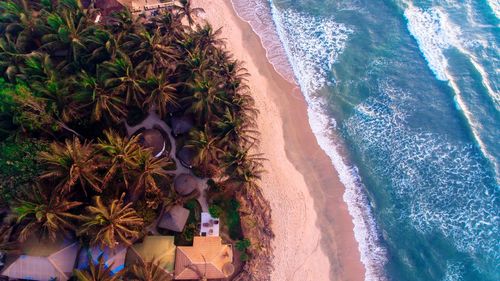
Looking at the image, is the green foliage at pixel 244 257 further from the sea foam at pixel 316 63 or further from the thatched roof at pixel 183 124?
the thatched roof at pixel 183 124

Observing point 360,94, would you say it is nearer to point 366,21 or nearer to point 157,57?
point 366,21

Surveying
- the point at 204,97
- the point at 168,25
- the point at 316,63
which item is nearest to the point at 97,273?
the point at 204,97

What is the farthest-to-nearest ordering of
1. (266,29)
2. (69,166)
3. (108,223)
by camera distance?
1. (266,29)
2. (69,166)
3. (108,223)

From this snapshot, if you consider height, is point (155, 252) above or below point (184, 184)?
below

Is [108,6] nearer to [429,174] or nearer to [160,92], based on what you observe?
[160,92]

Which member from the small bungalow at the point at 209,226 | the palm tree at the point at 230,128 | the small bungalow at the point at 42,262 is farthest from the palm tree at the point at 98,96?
the small bungalow at the point at 209,226

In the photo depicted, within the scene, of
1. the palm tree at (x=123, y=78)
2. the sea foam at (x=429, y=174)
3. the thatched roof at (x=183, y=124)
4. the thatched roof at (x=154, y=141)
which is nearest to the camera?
the palm tree at (x=123, y=78)
